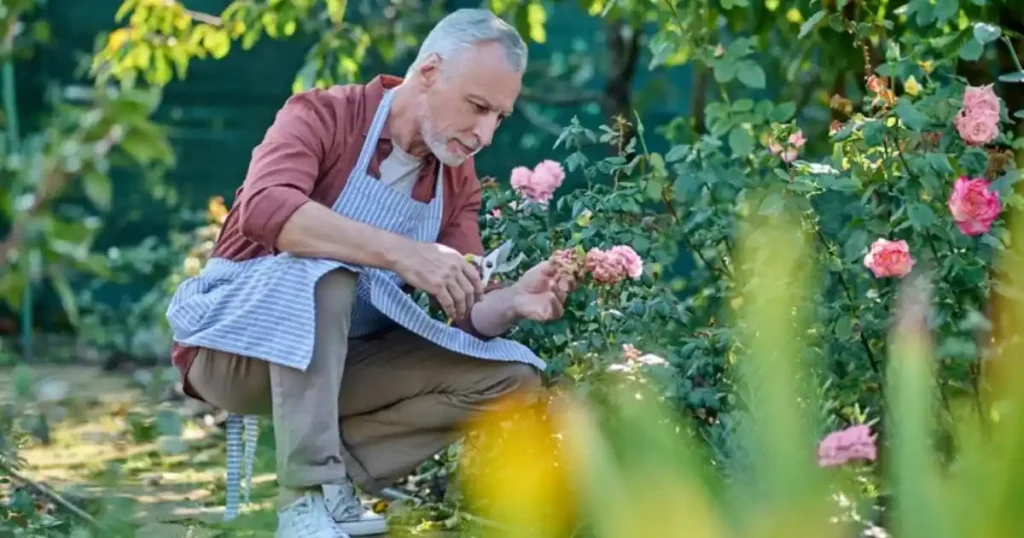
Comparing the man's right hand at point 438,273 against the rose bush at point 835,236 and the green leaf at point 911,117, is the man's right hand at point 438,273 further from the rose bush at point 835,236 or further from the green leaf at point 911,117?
the green leaf at point 911,117

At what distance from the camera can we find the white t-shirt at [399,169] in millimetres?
3297

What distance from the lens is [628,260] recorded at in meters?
3.23

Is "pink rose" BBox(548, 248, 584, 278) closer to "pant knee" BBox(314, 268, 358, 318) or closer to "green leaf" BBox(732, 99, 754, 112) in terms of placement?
"pant knee" BBox(314, 268, 358, 318)

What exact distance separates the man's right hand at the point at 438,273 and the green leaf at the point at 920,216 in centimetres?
89

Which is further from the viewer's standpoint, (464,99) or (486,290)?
(486,290)

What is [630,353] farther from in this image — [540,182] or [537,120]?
[537,120]

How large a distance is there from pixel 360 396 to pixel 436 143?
1.81 feet

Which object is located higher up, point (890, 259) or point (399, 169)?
point (399, 169)

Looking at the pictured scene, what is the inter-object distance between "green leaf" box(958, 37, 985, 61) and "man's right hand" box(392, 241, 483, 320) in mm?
1149

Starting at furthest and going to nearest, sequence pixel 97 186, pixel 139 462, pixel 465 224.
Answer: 1. pixel 139 462
2. pixel 465 224
3. pixel 97 186

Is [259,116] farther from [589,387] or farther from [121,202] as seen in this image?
[589,387]

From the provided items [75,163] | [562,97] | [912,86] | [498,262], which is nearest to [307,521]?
[498,262]

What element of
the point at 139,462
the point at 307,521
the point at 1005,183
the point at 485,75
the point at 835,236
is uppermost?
the point at 485,75

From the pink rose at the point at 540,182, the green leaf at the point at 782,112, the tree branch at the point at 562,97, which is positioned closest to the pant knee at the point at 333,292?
the pink rose at the point at 540,182
